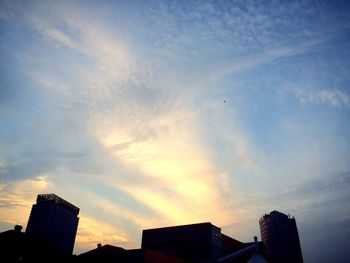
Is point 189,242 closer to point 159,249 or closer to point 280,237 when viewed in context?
point 159,249

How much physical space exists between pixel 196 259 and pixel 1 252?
3281 cm

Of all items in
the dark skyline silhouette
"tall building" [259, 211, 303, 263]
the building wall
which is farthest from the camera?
"tall building" [259, 211, 303, 263]

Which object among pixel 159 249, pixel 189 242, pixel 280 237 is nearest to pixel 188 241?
pixel 189 242

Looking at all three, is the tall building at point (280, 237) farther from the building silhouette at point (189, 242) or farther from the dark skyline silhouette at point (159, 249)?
the building silhouette at point (189, 242)

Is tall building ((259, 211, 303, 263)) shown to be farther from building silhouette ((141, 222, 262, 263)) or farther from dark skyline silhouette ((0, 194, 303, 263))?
building silhouette ((141, 222, 262, 263))

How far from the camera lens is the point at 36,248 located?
99.1 ft

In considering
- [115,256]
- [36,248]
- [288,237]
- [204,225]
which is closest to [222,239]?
[204,225]

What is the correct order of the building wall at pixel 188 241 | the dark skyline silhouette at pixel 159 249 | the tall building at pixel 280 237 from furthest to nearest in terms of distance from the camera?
1. the tall building at pixel 280 237
2. the building wall at pixel 188 241
3. the dark skyline silhouette at pixel 159 249

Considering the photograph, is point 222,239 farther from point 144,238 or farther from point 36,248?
point 36,248

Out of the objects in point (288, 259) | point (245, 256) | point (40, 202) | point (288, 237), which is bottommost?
point (245, 256)

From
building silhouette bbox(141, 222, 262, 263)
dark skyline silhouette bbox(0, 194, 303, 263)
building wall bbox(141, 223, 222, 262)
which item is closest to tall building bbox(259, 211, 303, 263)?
dark skyline silhouette bbox(0, 194, 303, 263)

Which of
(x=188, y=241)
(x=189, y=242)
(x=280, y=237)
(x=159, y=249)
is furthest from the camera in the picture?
(x=280, y=237)

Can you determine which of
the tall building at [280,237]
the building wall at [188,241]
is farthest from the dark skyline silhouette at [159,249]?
the tall building at [280,237]

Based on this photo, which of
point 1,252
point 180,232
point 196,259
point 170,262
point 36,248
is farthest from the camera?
point 180,232
